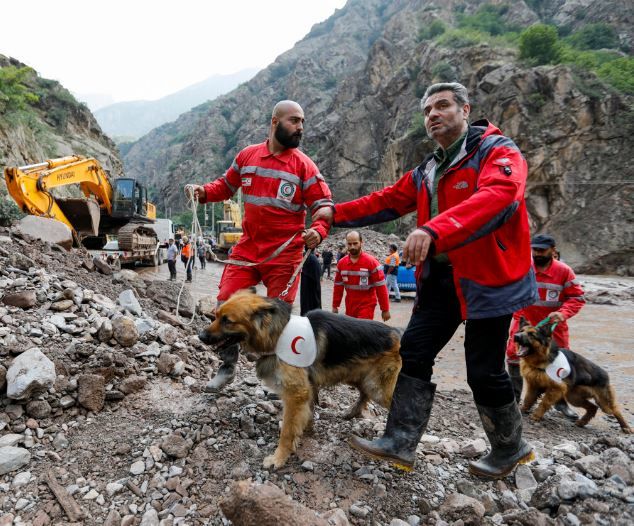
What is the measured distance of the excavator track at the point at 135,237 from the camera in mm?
14227

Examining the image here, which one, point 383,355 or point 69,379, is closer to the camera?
point 383,355

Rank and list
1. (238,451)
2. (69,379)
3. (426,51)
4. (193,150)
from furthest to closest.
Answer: (193,150), (426,51), (69,379), (238,451)

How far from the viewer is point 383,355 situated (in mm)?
2916

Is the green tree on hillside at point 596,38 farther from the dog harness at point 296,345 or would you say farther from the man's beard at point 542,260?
the dog harness at point 296,345

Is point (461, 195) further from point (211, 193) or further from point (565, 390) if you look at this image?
point (565, 390)

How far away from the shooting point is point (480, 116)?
28438 mm

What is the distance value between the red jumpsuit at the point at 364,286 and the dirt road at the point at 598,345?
2.93 ft

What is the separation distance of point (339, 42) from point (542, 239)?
360ft

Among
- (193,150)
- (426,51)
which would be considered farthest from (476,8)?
(193,150)

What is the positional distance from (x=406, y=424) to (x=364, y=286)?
3211 mm

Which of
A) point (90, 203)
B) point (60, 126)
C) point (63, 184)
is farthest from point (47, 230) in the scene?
point (60, 126)

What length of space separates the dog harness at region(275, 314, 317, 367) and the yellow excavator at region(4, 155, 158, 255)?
966 centimetres

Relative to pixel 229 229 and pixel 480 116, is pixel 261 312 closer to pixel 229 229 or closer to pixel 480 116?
pixel 229 229

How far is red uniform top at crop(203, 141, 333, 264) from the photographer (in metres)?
3.22
